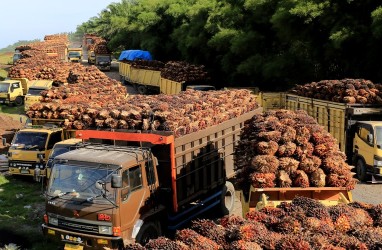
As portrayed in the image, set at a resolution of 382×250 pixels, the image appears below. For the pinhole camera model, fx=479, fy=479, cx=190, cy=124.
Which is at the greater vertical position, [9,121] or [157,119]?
[157,119]

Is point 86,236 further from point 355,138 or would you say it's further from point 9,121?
point 9,121

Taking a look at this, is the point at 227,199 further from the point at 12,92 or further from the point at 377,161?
the point at 12,92

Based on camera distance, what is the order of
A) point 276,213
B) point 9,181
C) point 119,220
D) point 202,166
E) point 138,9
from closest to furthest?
1. point 276,213
2. point 119,220
3. point 202,166
4. point 9,181
5. point 138,9

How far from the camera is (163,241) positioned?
619 centimetres

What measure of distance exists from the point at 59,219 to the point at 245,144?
4503mm

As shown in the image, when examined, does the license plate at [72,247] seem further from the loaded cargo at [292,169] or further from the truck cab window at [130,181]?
the loaded cargo at [292,169]

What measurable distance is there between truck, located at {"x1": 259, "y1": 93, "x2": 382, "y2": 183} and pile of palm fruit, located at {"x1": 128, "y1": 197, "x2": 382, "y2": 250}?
28.0ft

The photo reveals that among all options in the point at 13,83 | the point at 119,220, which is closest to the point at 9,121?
the point at 13,83

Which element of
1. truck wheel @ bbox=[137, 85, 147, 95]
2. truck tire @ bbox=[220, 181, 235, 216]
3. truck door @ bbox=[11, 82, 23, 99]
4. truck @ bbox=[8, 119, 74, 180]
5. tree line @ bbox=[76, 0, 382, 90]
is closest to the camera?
truck tire @ bbox=[220, 181, 235, 216]

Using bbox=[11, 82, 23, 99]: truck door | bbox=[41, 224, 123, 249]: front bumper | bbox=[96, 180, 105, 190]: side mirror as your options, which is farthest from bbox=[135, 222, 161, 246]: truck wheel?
bbox=[11, 82, 23, 99]: truck door

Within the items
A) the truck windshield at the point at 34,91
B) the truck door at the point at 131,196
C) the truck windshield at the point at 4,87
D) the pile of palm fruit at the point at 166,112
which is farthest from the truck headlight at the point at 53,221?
the truck windshield at the point at 4,87

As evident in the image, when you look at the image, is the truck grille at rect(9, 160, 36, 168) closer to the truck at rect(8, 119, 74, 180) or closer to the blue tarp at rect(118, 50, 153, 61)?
the truck at rect(8, 119, 74, 180)

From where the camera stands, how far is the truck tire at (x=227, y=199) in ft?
41.3

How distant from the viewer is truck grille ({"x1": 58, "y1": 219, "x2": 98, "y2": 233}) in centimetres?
891
